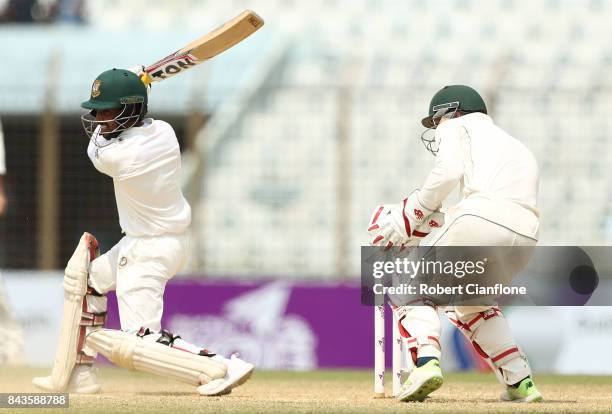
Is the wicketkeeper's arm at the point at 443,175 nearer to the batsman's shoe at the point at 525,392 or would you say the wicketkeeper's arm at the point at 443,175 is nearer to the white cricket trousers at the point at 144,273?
the batsman's shoe at the point at 525,392

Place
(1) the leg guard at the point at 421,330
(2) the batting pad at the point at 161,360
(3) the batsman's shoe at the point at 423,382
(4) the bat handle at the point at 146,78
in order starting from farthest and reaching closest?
(4) the bat handle at the point at 146,78 < (2) the batting pad at the point at 161,360 < (1) the leg guard at the point at 421,330 < (3) the batsman's shoe at the point at 423,382

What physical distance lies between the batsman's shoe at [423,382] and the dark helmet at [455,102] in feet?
3.68

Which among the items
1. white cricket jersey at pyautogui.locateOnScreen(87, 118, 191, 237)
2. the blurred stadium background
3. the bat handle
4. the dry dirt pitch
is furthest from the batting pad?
the blurred stadium background

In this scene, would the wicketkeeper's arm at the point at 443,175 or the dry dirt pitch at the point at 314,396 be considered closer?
the dry dirt pitch at the point at 314,396

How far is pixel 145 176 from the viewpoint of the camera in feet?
18.8

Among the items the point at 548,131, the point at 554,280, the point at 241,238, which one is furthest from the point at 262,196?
the point at 554,280

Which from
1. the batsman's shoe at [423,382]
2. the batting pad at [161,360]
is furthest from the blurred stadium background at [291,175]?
the batsman's shoe at [423,382]

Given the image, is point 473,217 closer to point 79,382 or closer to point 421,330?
point 421,330

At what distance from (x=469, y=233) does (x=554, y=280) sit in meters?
2.25

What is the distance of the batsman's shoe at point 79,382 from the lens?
5.90m

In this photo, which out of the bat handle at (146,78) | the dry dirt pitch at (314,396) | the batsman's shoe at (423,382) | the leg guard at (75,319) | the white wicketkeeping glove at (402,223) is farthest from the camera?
the bat handle at (146,78)

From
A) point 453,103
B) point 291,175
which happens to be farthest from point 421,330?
point 291,175

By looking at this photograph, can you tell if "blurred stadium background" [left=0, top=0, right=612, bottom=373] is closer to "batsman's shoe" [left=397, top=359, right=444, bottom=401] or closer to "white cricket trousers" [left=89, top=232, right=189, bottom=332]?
"white cricket trousers" [left=89, top=232, right=189, bottom=332]

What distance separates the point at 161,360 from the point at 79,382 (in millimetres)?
607
